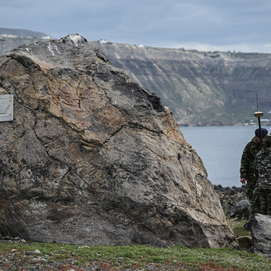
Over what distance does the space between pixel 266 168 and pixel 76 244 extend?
5.51 metres

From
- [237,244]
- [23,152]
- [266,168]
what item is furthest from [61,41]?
[237,244]

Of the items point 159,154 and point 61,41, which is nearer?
point 159,154

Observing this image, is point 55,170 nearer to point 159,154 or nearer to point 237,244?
point 159,154

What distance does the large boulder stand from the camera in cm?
884

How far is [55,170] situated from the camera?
29.5 ft

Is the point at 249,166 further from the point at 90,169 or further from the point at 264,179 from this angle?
the point at 90,169

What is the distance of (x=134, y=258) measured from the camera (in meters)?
7.41

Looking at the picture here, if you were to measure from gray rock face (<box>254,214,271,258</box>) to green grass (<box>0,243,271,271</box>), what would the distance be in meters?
0.30

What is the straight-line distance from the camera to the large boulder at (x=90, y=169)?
884 centimetres

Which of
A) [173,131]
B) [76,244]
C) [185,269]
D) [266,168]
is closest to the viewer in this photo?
[185,269]

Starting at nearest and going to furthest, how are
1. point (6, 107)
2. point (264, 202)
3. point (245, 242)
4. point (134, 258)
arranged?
point (134, 258), point (6, 107), point (264, 202), point (245, 242)

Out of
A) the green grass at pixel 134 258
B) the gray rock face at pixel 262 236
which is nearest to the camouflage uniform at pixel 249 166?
the gray rock face at pixel 262 236

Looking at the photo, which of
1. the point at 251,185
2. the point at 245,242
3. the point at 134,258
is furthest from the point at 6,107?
the point at 251,185

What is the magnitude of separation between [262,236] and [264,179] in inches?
64.9
